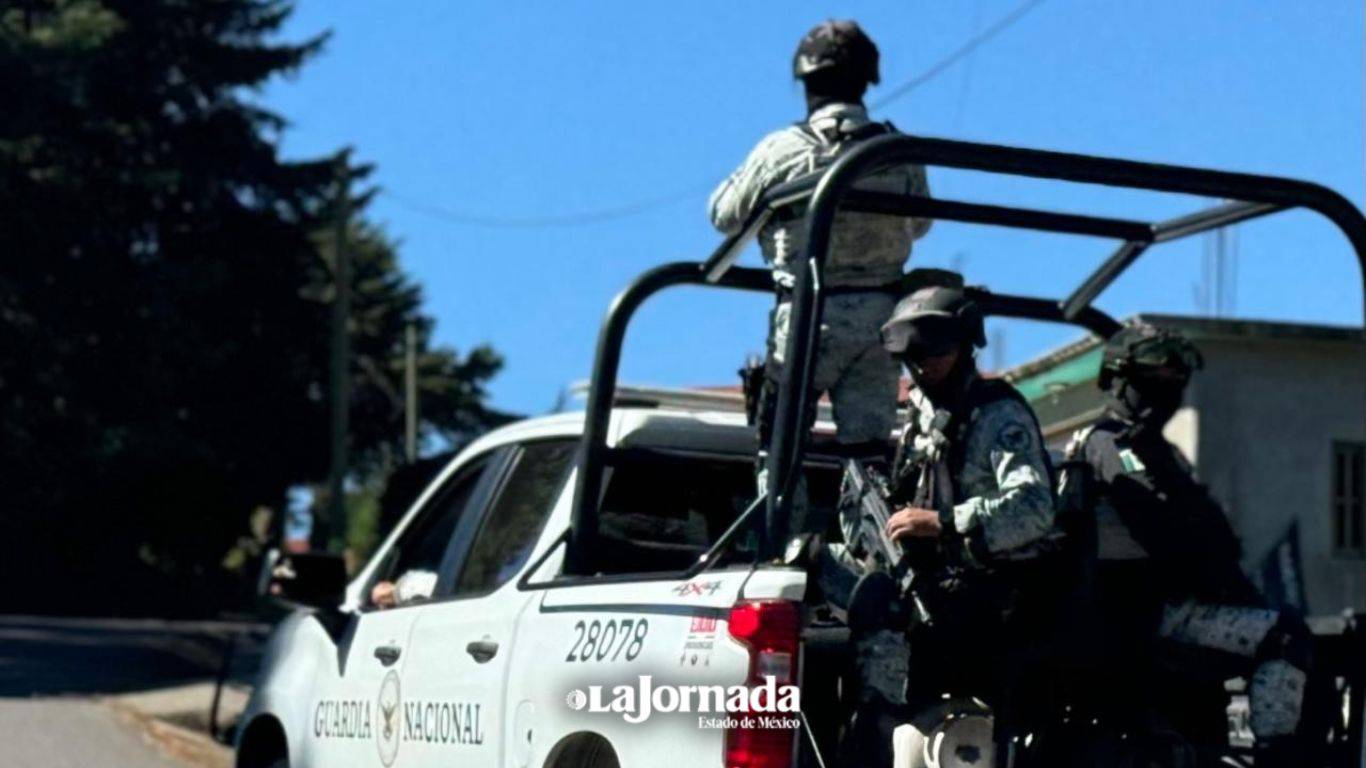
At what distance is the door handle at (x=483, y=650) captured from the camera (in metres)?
5.86

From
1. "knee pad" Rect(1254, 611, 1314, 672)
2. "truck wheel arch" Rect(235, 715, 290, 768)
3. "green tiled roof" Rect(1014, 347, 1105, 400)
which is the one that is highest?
"green tiled roof" Rect(1014, 347, 1105, 400)

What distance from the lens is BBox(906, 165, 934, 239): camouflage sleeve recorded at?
6043 mm

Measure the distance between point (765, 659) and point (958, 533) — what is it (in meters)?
0.53

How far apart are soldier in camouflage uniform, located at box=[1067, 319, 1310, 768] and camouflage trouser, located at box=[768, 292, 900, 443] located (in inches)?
→ 20.0

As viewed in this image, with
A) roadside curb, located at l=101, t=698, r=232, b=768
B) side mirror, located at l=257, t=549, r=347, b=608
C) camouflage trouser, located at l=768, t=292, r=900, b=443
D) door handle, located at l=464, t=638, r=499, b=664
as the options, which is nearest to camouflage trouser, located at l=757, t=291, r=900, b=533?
camouflage trouser, located at l=768, t=292, r=900, b=443

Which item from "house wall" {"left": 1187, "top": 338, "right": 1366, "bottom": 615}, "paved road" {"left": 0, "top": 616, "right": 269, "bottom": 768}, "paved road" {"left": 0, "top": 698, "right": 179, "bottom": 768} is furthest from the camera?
"house wall" {"left": 1187, "top": 338, "right": 1366, "bottom": 615}

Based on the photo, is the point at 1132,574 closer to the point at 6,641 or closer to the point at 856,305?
the point at 856,305

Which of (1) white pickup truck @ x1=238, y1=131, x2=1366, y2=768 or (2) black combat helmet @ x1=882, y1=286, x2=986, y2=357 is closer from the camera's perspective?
(1) white pickup truck @ x1=238, y1=131, x2=1366, y2=768

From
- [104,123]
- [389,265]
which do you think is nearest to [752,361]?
[104,123]

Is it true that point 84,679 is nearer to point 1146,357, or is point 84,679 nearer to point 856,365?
point 856,365

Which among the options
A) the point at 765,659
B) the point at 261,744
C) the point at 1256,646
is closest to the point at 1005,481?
the point at 765,659

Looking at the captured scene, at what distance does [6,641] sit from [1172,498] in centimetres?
2333

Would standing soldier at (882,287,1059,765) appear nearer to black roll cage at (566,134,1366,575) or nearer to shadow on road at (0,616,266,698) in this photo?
black roll cage at (566,134,1366,575)

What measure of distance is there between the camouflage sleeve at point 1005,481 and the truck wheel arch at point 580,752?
1.07 metres
